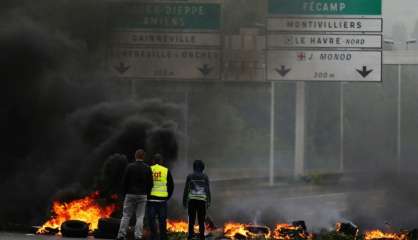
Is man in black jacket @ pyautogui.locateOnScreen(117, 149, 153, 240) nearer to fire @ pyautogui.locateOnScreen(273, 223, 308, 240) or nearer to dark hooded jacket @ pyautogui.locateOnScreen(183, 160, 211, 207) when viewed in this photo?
dark hooded jacket @ pyautogui.locateOnScreen(183, 160, 211, 207)

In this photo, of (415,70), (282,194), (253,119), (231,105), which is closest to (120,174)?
(282,194)

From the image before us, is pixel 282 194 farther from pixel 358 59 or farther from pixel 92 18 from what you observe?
pixel 92 18

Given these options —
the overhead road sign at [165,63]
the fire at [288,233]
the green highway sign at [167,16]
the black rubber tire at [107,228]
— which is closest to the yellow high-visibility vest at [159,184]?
the black rubber tire at [107,228]

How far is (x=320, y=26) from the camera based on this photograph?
21.2 m

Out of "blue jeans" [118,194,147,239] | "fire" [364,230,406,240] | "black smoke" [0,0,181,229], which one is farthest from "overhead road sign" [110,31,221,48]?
"blue jeans" [118,194,147,239]

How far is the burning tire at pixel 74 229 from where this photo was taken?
46.8ft

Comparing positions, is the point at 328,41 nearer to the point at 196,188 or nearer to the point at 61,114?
the point at 61,114

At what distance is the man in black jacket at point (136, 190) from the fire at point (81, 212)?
2.85 m

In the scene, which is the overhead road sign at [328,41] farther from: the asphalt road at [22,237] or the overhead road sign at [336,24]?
the asphalt road at [22,237]

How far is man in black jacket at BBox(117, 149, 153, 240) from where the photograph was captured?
1257cm

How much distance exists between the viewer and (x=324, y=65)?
21562 millimetres

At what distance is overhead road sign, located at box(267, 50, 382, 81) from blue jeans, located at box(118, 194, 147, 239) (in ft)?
32.6

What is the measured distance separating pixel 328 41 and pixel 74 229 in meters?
9.76

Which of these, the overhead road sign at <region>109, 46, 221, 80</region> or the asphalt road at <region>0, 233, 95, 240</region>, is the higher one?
the overhead road sign at <region>109, 46, 221, 80</region>
